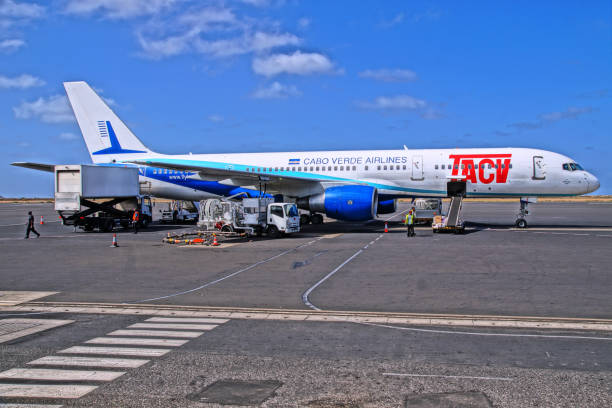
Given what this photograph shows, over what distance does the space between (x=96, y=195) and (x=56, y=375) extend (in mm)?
30191

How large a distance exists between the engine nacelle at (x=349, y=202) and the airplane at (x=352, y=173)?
62mm

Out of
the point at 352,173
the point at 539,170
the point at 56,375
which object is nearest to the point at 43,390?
the point at 56,375

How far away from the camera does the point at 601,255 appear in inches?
836

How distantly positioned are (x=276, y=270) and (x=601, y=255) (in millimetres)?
13490

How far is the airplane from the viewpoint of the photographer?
32.3 meters

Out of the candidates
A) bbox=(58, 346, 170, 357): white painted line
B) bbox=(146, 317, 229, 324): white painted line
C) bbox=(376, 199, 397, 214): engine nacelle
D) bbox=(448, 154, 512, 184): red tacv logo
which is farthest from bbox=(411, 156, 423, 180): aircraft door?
bbox=(58, 346, 170, 357): white painted line

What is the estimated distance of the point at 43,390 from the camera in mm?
7352

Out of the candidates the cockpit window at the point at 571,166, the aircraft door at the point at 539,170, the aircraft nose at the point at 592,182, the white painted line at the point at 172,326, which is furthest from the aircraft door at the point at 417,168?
the white painted line at the point at 172,326

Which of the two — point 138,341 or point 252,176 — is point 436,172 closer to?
point 252,176

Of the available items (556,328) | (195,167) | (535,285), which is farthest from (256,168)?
(556,328)

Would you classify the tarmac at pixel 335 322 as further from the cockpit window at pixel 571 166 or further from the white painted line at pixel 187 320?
the cockpit window at pixel 571 166

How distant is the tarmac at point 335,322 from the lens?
24.1 ft

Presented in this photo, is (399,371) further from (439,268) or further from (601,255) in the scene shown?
(601,255)

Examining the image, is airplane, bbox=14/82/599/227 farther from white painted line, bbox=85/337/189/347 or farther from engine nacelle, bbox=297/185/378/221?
white painted line, bbox=85/337/189/347
